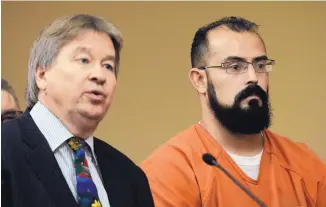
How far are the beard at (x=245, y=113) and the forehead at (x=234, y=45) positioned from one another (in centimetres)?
12

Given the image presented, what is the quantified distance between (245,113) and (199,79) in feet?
0.81

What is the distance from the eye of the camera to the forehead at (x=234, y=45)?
2.23m

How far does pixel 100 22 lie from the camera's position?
5.18 feet

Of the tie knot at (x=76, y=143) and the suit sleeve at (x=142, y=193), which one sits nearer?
the tie knot at (x=76, y=143)

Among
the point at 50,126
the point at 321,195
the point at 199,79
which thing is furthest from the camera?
the point at 199,79

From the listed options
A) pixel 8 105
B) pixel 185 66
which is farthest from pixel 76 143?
pixel 185 66

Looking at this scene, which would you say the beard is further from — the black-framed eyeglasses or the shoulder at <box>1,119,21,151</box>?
the shoulder at <box>1,119,21,151</box>

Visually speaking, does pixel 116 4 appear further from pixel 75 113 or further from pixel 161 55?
pixel 75 113

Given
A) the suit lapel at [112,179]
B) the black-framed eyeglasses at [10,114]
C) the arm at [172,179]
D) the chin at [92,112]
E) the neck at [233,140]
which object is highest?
the chin at [92,112]

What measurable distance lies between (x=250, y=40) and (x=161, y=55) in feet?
3.85

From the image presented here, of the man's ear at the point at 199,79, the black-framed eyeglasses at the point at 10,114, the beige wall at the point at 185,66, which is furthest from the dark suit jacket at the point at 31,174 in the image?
the beige wall at the point at 185,66

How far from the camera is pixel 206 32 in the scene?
237 centimetres

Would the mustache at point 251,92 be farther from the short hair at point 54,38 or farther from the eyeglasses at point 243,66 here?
the short hair at point 54,38

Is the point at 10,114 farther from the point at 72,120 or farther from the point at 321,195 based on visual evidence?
the point at 321,195
